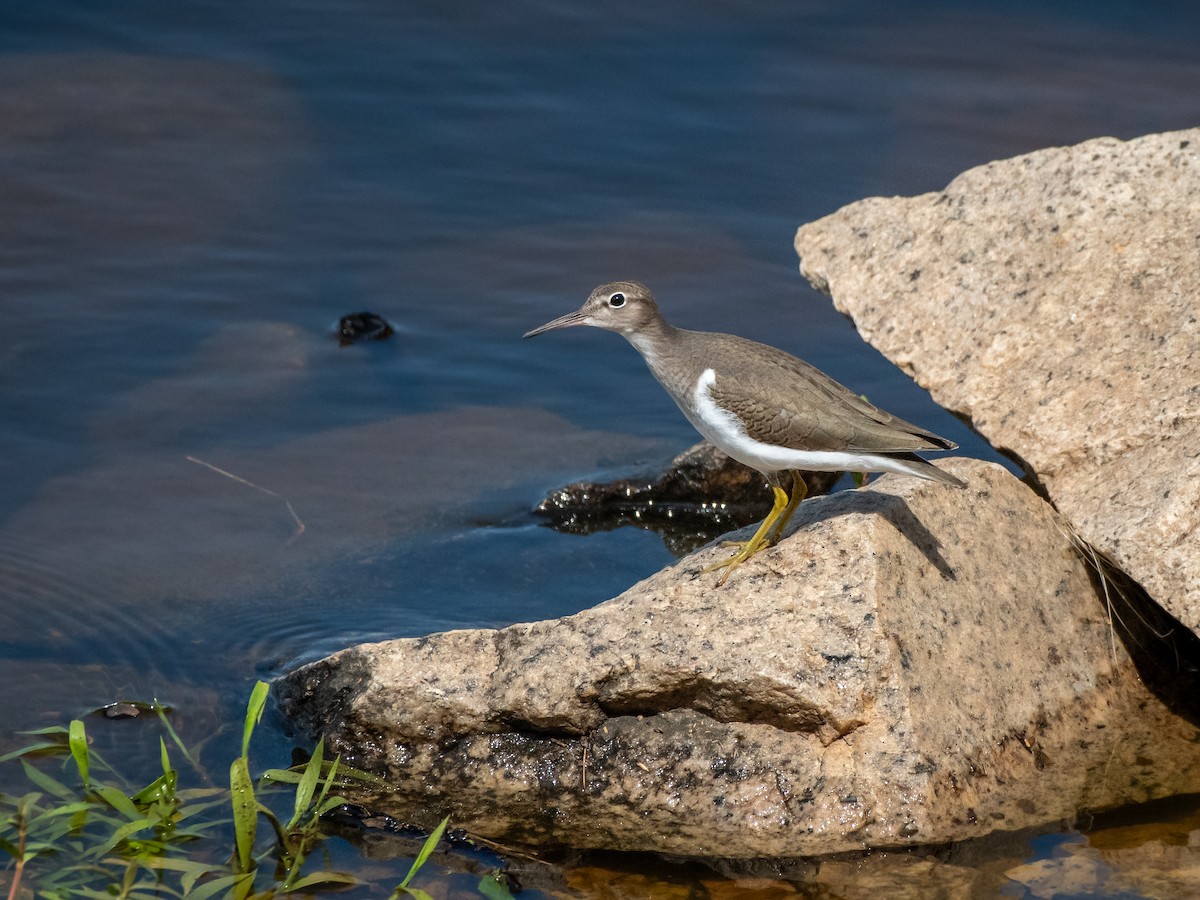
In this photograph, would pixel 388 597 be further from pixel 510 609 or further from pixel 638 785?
pixel 638 785

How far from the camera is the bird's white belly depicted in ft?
20.5

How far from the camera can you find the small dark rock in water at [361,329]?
442 inches

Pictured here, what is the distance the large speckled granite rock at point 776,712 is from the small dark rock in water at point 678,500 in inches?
88.4

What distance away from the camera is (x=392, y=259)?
40.9ft

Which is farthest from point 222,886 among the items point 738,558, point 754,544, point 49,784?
point 754,544

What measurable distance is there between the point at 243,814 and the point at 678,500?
4.15 metres

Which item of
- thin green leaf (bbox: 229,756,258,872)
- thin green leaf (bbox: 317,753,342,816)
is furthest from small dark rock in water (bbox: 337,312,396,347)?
thin green leaf (bbox: 229,756,258,872)

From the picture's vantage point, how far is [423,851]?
528 centimetres

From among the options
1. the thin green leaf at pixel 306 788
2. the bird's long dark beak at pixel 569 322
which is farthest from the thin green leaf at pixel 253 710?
the bird's long dark beak at pixel 569 322

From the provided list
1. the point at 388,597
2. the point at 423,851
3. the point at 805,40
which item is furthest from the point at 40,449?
the point at 805,40

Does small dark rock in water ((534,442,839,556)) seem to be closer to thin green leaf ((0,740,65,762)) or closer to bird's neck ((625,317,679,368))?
bird's neck ((625,317,679,368))

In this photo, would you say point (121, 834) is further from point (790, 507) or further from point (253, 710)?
point (790, 507)

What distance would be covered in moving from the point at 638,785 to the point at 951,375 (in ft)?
9.47

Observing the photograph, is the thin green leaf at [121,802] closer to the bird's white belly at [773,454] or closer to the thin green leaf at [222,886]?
the thin green leaf at [222,886]
